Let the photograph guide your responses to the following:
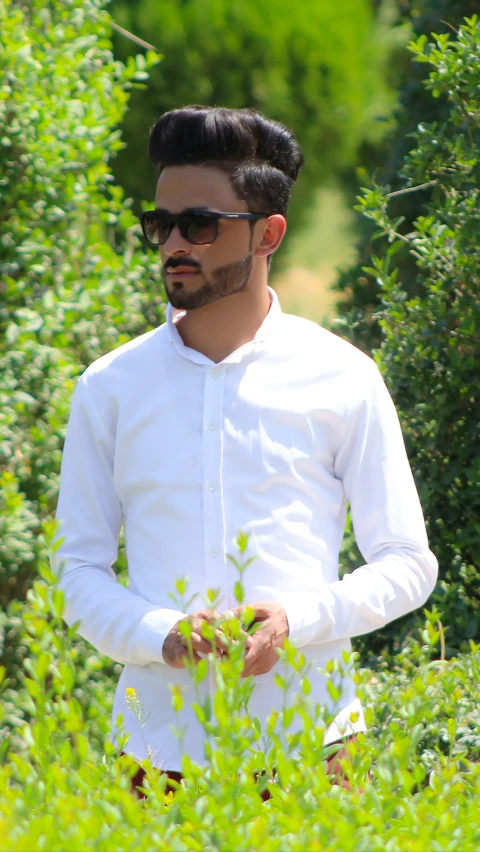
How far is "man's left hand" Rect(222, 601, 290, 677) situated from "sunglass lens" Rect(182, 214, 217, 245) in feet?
2.41

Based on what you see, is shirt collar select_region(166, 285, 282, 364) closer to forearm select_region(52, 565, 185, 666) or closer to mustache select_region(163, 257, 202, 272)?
mustache select_region(163, 257, 202, 272)

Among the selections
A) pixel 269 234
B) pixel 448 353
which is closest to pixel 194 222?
pixel 269 234

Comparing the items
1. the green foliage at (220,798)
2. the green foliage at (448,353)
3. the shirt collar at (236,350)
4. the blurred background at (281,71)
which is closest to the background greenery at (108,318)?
the green foliage at (448,353)

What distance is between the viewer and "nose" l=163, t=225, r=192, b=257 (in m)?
2.28

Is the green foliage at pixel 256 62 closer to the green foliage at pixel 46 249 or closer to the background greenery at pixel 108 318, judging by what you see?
the green foliage at pixel 46 249

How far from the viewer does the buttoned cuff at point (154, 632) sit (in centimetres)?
214

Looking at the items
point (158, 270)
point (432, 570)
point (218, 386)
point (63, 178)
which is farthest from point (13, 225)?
point (432, 570)

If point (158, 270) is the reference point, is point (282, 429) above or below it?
above

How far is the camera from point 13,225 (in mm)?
4070

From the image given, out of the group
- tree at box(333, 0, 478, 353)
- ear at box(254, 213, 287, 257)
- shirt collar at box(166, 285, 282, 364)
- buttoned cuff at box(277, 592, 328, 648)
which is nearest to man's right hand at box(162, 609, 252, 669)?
buttoned cuff at box(277, 592, 328, 648)

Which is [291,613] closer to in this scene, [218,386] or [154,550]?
[154,550]

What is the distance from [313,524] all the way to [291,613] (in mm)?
222

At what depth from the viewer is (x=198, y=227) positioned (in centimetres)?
228

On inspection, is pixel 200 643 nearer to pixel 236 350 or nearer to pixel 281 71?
pixel 236 350
